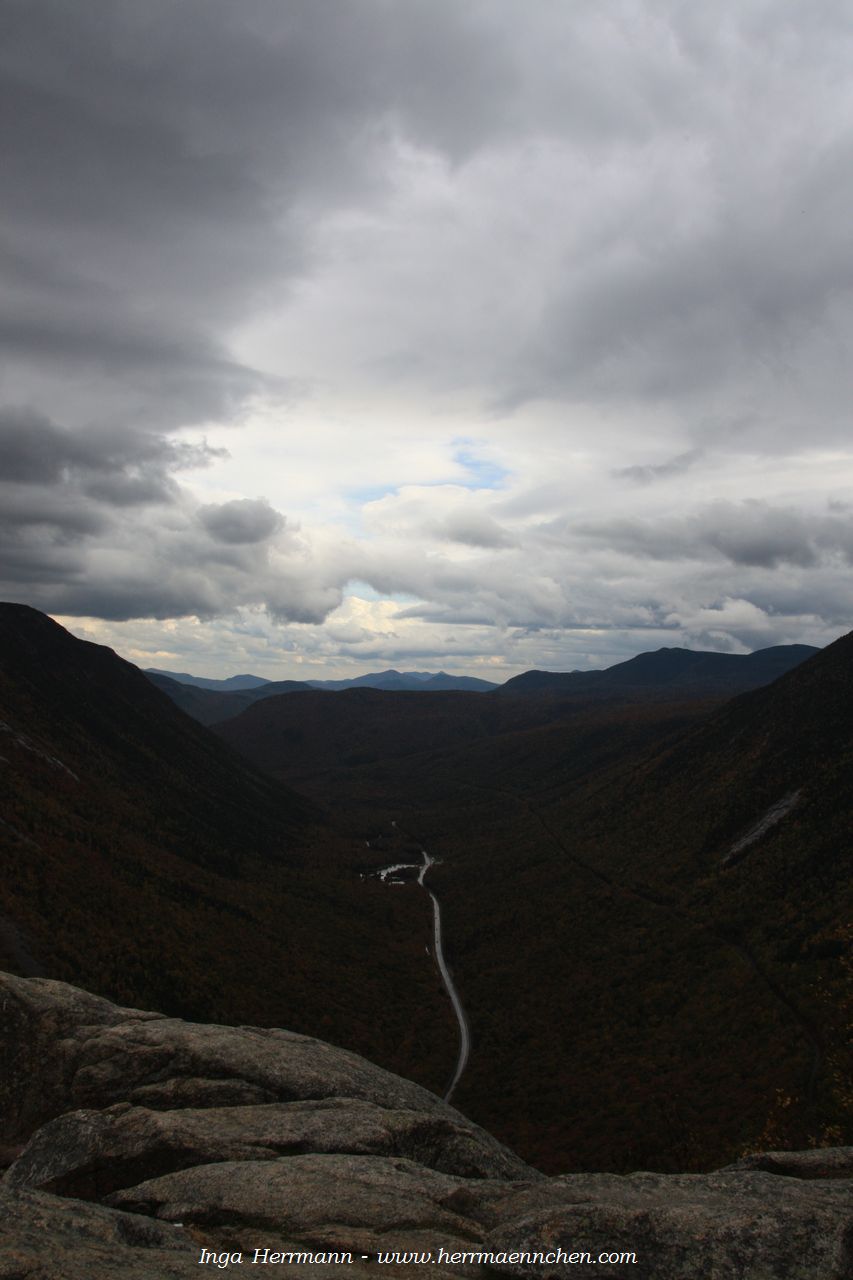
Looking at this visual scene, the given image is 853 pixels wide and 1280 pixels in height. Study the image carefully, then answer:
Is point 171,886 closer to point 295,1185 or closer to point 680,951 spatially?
point 680,951

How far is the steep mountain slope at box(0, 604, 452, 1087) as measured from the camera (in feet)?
192

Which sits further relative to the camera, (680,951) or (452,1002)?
(452,1002)

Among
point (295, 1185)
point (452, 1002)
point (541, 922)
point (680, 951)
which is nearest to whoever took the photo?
point (295, 1185)

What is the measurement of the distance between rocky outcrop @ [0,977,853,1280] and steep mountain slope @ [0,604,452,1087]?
32691 millimetres

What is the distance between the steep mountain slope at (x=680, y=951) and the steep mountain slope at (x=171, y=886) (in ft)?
35.2

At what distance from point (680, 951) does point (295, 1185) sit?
2572 inches

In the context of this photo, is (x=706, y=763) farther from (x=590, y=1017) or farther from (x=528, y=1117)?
(x=528, y=1117)

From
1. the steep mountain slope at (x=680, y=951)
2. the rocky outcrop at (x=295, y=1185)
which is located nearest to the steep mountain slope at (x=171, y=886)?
the steep mountain slope at (x=680, y=951)

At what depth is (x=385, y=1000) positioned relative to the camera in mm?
72625

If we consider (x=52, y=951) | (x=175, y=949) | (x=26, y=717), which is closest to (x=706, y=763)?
(x=175, y=949)

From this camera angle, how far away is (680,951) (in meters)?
67.6

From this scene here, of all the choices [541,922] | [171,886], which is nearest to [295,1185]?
[171,886]

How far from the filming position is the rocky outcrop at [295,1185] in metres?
11.9

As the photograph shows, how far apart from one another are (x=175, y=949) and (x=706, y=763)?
97066mm
